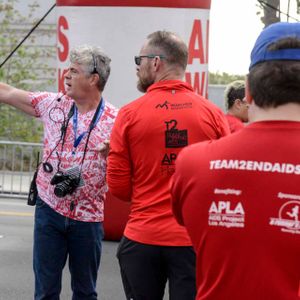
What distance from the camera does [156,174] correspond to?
3.64 meters

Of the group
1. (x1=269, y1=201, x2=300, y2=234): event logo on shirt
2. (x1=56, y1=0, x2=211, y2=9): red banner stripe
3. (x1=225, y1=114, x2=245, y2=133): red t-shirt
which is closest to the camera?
(x1=269, y1=201, x2=300, y2=234): event logo on shirt

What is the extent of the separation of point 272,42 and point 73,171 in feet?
8.18

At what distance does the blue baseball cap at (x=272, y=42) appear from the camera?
7.13ft

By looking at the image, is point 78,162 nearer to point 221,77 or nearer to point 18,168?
point 18,168

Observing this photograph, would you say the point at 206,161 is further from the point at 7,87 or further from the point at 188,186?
the point at 7,87

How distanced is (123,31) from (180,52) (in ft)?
14.2

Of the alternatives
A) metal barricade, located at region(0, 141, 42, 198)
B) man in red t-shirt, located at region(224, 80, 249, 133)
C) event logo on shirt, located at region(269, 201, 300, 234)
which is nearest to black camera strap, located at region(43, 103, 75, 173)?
man in red t-shirt, located at region(224, 80, 249, 133)

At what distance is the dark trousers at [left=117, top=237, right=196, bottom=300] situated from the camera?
3.65m

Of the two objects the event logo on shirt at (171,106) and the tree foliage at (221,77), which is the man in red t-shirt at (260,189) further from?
the tree foliage at (221,77)

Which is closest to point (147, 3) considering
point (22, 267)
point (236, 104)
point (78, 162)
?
point (236, 104)

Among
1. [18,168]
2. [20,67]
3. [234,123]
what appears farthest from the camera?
[20,67]

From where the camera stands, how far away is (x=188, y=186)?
7.45ft

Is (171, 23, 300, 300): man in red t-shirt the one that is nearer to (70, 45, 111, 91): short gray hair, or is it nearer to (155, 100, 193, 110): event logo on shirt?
(155, 100, 193, 110): event logo on shirt

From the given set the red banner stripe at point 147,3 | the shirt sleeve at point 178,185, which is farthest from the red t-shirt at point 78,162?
the red banner stripe at point 147,3
